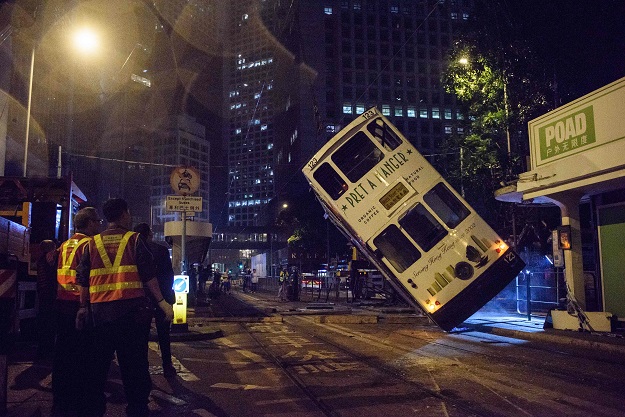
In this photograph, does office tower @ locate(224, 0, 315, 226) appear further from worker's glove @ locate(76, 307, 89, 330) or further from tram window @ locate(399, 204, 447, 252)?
worker's glove @ locate(76, 307, 89, 330)

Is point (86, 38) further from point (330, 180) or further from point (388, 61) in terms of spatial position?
point (388, 61)

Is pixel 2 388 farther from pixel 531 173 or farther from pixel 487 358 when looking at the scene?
pixel 531 173

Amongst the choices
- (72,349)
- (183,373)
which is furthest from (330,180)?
(72,349)

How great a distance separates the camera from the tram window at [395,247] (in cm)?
1116

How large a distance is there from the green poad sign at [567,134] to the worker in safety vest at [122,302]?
10177 mm

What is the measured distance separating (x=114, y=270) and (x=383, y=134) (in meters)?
8.28

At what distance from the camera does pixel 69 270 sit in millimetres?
5398

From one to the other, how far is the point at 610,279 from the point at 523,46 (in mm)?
10030

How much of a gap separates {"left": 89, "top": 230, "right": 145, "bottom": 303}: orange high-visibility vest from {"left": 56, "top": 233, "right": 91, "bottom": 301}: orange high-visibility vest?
89 cm

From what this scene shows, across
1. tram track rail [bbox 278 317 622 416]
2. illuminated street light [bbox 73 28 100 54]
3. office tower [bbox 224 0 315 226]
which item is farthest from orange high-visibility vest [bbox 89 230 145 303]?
office tower [bbox 224 0 315 226]

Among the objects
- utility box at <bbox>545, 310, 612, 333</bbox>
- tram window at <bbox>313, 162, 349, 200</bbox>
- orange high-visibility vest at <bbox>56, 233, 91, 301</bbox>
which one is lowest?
utility box at <bbox>545, 310, 612, 333</bbox>

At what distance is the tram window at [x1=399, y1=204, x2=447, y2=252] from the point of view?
36.4 ft

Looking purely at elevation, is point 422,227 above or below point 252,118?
below

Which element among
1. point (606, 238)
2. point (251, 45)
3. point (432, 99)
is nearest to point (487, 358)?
Answer: point (606, 238)
